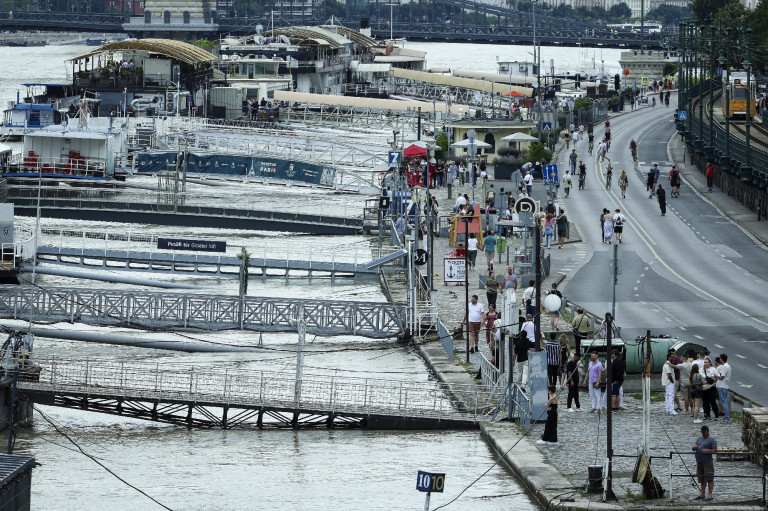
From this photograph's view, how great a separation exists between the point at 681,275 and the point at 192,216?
86.0 feet

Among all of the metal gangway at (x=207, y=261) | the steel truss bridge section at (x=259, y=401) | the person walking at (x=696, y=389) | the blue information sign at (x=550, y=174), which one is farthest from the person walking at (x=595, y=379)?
the blue information sign at (x=550, y=174)

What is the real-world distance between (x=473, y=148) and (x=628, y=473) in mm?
31733

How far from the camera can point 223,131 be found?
108 metres

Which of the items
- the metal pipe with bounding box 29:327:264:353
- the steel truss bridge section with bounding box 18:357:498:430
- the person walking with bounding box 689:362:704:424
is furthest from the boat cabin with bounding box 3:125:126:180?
the person walking with bounding box 689:362:704:424

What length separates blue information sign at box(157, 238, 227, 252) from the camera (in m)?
58.2

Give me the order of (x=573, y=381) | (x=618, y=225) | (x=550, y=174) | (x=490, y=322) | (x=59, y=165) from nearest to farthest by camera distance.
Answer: (x=573, y=381)
(x=490, y=322)
(x=618, y=225)
(x=550, y=174)
(x=59, y=165)

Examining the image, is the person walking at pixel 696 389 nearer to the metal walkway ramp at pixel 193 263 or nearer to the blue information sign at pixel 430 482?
the blue information sign at pixel 430 482

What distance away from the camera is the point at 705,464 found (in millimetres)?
26984

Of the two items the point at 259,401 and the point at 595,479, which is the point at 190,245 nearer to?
the point at 259,401

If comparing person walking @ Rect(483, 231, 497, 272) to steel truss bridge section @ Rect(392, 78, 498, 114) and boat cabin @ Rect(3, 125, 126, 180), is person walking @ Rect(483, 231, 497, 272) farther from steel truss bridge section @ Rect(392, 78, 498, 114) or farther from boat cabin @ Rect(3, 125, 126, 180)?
steel truss bridge section @ Rect(392, 78, 498, 114)

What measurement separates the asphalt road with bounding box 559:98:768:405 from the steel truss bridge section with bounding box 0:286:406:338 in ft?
21.9

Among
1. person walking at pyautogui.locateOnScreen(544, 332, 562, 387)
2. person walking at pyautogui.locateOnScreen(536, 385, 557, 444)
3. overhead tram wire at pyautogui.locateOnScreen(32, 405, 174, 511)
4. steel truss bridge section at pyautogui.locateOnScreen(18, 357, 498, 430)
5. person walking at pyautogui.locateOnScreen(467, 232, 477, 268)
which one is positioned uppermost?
person walking at pyautogui.locateOnScreen(467, 232, 477, 268)

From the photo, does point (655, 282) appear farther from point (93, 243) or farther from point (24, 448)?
point (93, 243)

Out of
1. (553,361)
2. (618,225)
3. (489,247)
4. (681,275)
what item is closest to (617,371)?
(553,361)
